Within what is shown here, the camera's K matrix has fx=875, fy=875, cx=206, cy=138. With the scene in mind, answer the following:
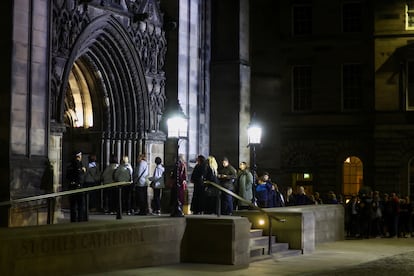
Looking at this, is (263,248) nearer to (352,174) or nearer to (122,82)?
(122,82)

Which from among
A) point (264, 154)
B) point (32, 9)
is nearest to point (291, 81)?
point (264, 154)

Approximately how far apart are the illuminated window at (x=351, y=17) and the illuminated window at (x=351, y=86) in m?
1.98

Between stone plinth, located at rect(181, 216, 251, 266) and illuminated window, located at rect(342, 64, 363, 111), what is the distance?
88.4 ft

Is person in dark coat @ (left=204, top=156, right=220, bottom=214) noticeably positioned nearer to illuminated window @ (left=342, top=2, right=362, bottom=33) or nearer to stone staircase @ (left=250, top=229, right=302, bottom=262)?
stone staircase @ (left=250, top=229, right=302, bottom=262)

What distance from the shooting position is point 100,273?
1645cm

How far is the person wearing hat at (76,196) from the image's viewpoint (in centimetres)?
1994

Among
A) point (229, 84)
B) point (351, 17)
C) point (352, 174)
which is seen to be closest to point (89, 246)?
point (229, 84)

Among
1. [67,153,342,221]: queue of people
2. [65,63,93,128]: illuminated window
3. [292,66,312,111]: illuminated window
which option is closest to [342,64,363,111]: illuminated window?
[292,66,312,111]: illuminated window

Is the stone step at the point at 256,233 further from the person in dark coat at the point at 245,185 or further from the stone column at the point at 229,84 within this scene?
the stone column at the point at 229,84

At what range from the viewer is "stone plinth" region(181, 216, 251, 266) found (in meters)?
18.7

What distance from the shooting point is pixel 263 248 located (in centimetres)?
2127

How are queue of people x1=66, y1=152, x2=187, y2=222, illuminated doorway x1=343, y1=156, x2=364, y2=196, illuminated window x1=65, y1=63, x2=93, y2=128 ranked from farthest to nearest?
illuminated doorway x1=343, y1=156, x2=364, y2=196, illuminated window x1=65, y1=63, x2=93, y2=128, queue of people x1=66, y1=152, x2=187, y2=222

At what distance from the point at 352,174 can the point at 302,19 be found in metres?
8.62

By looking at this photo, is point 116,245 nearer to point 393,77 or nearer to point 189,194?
point 189,194
